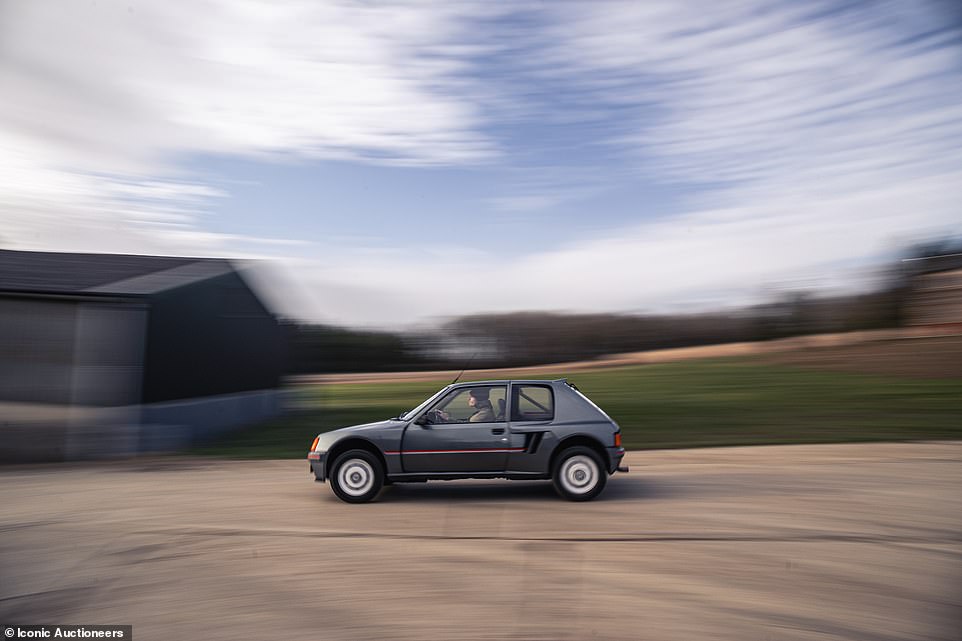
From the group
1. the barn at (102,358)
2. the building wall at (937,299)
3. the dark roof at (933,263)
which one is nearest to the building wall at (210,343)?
the barn at (102,358)

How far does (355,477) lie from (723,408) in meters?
16.5

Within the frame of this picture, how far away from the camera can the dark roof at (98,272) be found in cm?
1562

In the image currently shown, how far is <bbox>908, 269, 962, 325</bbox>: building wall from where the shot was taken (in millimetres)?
33312

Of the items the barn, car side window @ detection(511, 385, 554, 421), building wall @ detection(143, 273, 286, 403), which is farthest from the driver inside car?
building wall @ detection(143, 273, 286, 403)

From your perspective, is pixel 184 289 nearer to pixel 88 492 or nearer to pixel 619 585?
pixel 88 492

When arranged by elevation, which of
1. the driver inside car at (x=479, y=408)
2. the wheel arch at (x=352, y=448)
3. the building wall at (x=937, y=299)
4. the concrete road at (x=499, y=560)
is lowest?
the concrete road at (x=499, y=560)

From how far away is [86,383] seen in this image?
1522 cm

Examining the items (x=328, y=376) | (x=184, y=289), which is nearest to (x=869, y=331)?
(x=328, y=376)

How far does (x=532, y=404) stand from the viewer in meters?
9.12

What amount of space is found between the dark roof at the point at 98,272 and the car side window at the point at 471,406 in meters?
9.97

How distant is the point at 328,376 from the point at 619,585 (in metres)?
29.1

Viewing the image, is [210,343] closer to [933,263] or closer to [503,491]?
[503,491]

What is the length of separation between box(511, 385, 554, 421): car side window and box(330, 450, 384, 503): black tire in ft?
6.10

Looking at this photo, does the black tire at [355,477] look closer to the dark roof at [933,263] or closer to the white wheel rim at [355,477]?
the white wheel rim at [355,477]
